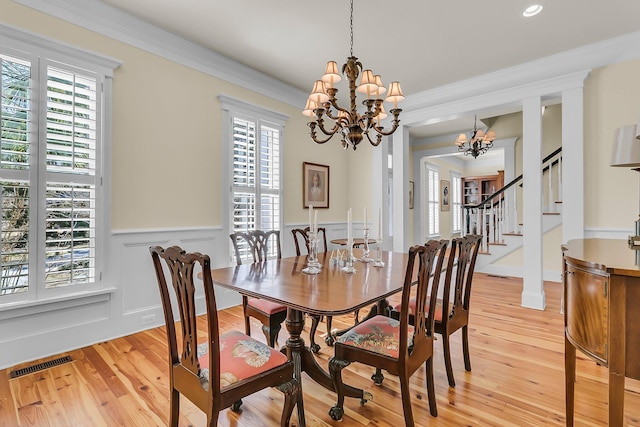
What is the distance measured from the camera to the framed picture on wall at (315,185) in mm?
4824

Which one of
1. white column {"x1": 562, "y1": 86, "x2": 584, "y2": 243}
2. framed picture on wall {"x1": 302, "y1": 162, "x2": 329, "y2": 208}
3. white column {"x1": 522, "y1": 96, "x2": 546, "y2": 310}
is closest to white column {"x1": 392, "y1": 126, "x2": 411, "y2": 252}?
framed picture on wall {"x1": 302, "y1": 162, "x2": 329, "y2": 208}

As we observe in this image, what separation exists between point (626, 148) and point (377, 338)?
171cm

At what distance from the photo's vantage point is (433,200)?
8.43 m

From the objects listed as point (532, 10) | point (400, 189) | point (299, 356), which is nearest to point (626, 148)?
point (532, 10)

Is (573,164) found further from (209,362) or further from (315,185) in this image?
(209,362)

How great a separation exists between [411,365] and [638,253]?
4.02ft

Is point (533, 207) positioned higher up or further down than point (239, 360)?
higher up

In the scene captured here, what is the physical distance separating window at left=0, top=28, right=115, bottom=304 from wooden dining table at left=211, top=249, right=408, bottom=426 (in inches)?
56.4

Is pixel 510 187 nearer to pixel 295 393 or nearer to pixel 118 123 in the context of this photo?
pixel 295 393

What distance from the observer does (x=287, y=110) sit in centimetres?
459

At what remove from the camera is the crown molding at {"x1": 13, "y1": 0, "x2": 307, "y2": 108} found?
8.55 ft

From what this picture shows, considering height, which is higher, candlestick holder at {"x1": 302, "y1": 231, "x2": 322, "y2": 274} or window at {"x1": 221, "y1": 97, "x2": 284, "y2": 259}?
window at {"x1": 221, "y1": 97, "x2": 284, "y2": 259}

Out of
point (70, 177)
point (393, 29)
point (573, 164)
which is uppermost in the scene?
point (393, 29)

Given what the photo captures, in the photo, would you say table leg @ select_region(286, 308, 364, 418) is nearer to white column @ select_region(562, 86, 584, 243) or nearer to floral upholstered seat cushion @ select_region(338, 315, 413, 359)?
floral upholstered seat cushion @ select_region(338, 315, 413, 359)
